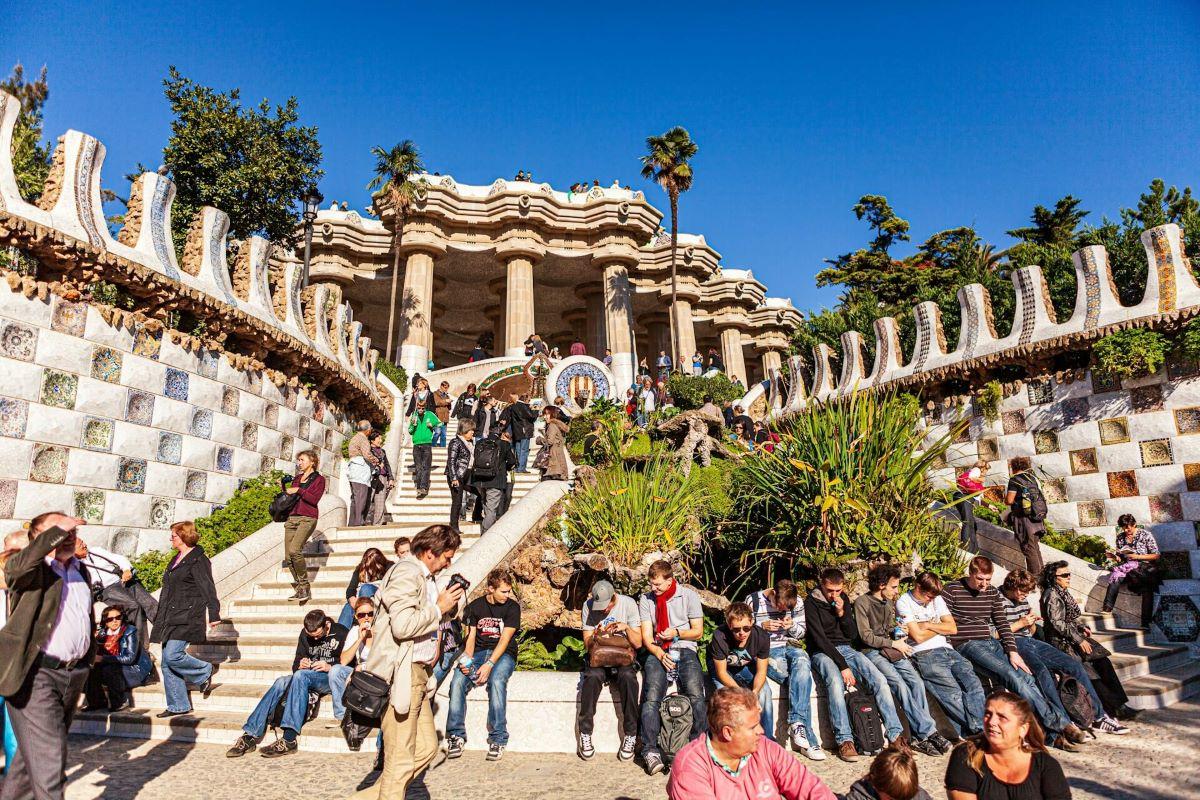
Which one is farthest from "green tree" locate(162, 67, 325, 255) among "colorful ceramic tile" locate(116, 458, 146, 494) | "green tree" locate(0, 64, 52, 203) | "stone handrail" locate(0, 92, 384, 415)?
"colorful ceramic tile" locate(116, 458, 146, 494)

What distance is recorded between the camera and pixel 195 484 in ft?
31.6

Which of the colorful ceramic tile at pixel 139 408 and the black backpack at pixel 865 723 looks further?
the colorful ceramic tile at pixel 139 408

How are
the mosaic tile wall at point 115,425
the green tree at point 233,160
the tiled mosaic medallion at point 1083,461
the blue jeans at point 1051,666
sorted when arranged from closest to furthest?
the blue jeans at point 1051,666 < the mosaic tile wall at point 115,425 < the tiled mosaic medallion at point 1083,461 < the green tree at point 233,160

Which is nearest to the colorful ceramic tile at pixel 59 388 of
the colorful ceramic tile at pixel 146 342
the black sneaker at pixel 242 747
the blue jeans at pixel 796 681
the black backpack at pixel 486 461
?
the colorful ceramic tile at pixel 146 342

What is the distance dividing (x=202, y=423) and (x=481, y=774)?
710 cm

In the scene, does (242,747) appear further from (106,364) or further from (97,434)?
(106,364)

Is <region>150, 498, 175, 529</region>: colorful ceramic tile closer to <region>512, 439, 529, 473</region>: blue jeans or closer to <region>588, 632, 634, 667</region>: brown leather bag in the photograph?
<region>512, 439, 529, 473</region>: blue jeans

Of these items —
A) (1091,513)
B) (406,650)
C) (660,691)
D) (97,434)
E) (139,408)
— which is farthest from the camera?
(1091,513)

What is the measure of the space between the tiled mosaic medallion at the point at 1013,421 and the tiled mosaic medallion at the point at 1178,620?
3.77 metres

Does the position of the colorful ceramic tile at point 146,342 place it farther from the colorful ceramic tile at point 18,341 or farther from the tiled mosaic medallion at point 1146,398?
the tiled mosaic medallion at point 1146,398

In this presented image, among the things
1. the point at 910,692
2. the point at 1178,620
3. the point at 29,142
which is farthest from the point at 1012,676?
the point at 29,142

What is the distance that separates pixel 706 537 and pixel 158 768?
6236 millimetres

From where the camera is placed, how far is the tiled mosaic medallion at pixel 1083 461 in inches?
449

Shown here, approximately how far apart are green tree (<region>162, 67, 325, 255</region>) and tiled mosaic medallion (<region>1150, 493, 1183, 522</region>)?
22.0 meters
